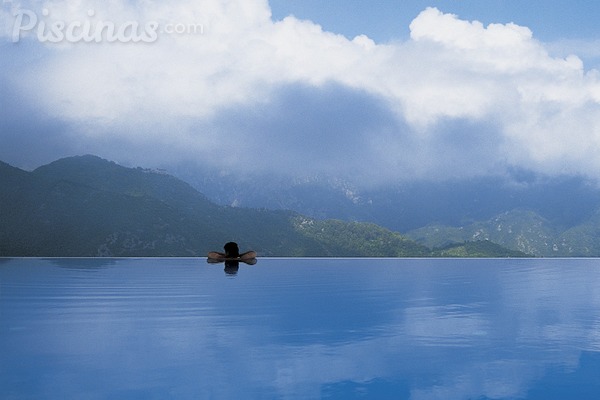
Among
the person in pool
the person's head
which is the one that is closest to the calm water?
the person in pool

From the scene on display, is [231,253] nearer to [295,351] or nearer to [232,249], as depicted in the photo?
[232,249]

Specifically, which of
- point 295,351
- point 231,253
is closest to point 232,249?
point 231,253

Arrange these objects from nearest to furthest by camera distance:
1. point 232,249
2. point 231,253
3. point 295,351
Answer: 1. point 295,351
2. point 232,249
3. point 231,253

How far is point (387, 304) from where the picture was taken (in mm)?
38031

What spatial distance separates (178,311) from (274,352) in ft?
46.4

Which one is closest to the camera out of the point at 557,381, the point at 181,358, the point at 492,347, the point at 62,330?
the point at 557,381

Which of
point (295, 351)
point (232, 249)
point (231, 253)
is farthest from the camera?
point (231, 253)

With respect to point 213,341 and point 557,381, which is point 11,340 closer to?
point 213,341

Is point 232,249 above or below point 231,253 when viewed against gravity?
above

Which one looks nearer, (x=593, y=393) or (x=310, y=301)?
(x=593, y=393)

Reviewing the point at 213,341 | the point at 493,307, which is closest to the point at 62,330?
the point at 213,341

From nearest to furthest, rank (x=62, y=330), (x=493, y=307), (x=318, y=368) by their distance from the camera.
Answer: (x=318, y=368) < (x=62, y=330) < (x=493, y=307)

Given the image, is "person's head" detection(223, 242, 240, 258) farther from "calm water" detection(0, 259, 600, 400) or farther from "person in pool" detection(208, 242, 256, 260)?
"calm water" detection(0, 259, 600, 400)

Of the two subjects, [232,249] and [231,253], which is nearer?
[232,249]
